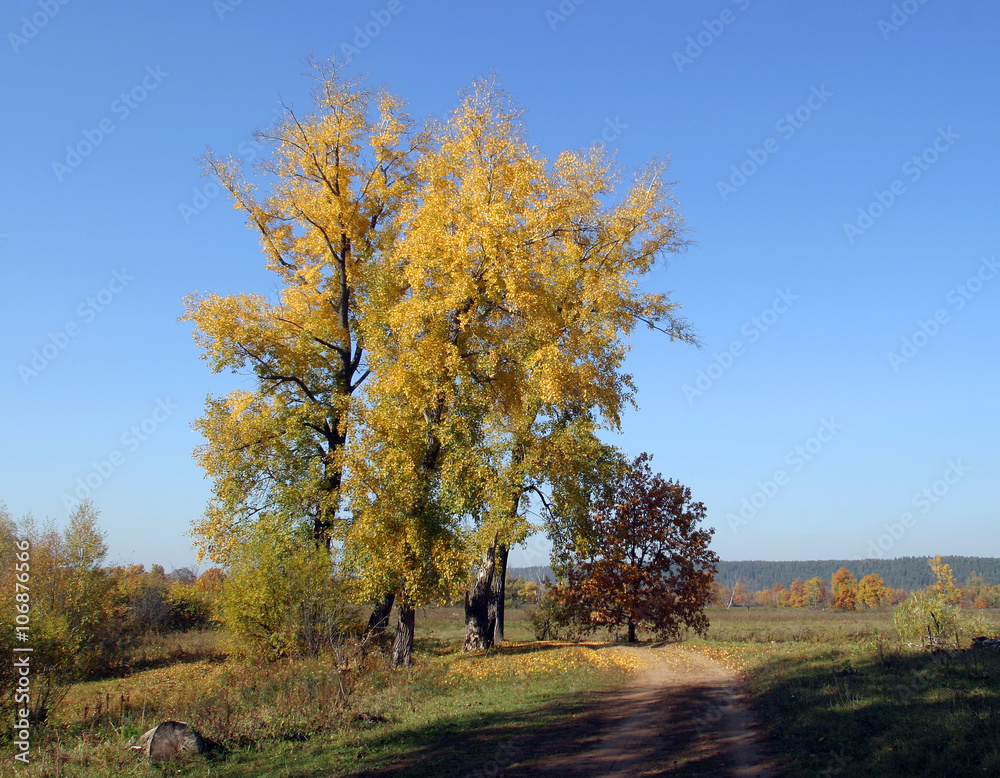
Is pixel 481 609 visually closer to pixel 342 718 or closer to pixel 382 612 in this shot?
pixel 382 612

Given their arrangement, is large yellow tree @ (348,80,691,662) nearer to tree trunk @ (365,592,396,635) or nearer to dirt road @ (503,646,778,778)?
tree trunk @ (365,592,396,635)

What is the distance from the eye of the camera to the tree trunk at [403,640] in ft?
59.7

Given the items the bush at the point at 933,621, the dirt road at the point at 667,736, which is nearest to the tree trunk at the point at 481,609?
the dirt road at the point at 667,736

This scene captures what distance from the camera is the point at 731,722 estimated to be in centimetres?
1017

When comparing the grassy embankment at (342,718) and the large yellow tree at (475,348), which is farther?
the large yellow tree at (475,348)

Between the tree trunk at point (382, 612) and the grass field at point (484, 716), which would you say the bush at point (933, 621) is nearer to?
the grass field at point (484, 716)

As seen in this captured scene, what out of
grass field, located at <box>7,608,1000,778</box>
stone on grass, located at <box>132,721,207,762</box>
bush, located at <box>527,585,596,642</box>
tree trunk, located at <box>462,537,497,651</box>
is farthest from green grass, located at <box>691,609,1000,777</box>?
tree trunk, located at <box>462,537,497,651</box>

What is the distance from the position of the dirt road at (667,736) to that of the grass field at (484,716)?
0.39 metres

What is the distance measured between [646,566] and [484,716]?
41.2 ft

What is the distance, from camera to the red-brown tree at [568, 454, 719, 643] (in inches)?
874

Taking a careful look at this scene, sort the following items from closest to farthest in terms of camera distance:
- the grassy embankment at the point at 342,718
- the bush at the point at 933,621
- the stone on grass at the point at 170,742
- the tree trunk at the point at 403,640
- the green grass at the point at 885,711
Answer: the green grass at the point at 885,711 → the grassy embankment at the point at 342,718 → the stone on grass at the point at 170,742 → the bush at the point at 933,621 → the tree trunk at the point at 403,640

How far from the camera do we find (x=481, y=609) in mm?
21453

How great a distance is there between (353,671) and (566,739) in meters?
4.36

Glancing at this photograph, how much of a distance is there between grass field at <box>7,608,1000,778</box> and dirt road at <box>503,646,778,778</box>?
1.28 ft
